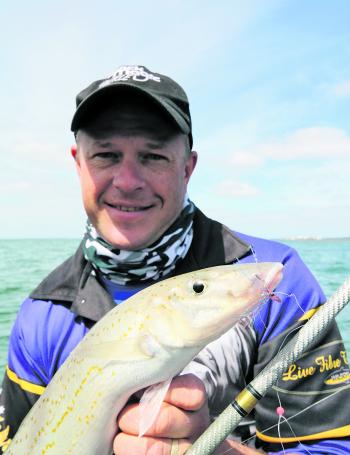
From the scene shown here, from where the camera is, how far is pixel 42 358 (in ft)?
9.55

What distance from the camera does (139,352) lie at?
1.90 m

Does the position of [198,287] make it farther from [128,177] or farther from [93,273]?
[93,273]

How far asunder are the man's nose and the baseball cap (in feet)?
1.29

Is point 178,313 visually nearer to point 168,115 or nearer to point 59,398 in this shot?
point 59,398

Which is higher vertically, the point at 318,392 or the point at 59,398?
the point at 59,398

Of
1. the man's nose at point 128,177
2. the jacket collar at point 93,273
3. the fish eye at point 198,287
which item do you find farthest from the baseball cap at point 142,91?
the fish eye at point 198,287

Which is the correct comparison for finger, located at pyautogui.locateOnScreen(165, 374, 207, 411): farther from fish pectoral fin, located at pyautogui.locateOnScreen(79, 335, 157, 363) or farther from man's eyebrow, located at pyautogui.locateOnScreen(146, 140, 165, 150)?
man's eyebrow, located at pyautogui.locateOnScreen(146, 140, 165, 150)

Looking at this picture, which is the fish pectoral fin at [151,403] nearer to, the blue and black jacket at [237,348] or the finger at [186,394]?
the finger at [186,394]

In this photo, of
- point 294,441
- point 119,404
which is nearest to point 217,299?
point 119,404

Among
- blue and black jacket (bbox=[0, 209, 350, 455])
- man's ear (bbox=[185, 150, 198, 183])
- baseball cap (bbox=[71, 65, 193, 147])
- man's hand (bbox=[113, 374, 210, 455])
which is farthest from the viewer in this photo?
man's ear (bbox=[185, 150, 198, 183])

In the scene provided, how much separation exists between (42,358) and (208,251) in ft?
4.39

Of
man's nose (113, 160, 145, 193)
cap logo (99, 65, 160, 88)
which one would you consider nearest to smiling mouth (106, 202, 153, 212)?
man's nose (113, 160, 145, 193)

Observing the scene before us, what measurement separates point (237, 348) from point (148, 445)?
101 cm

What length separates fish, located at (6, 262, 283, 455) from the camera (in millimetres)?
1831
